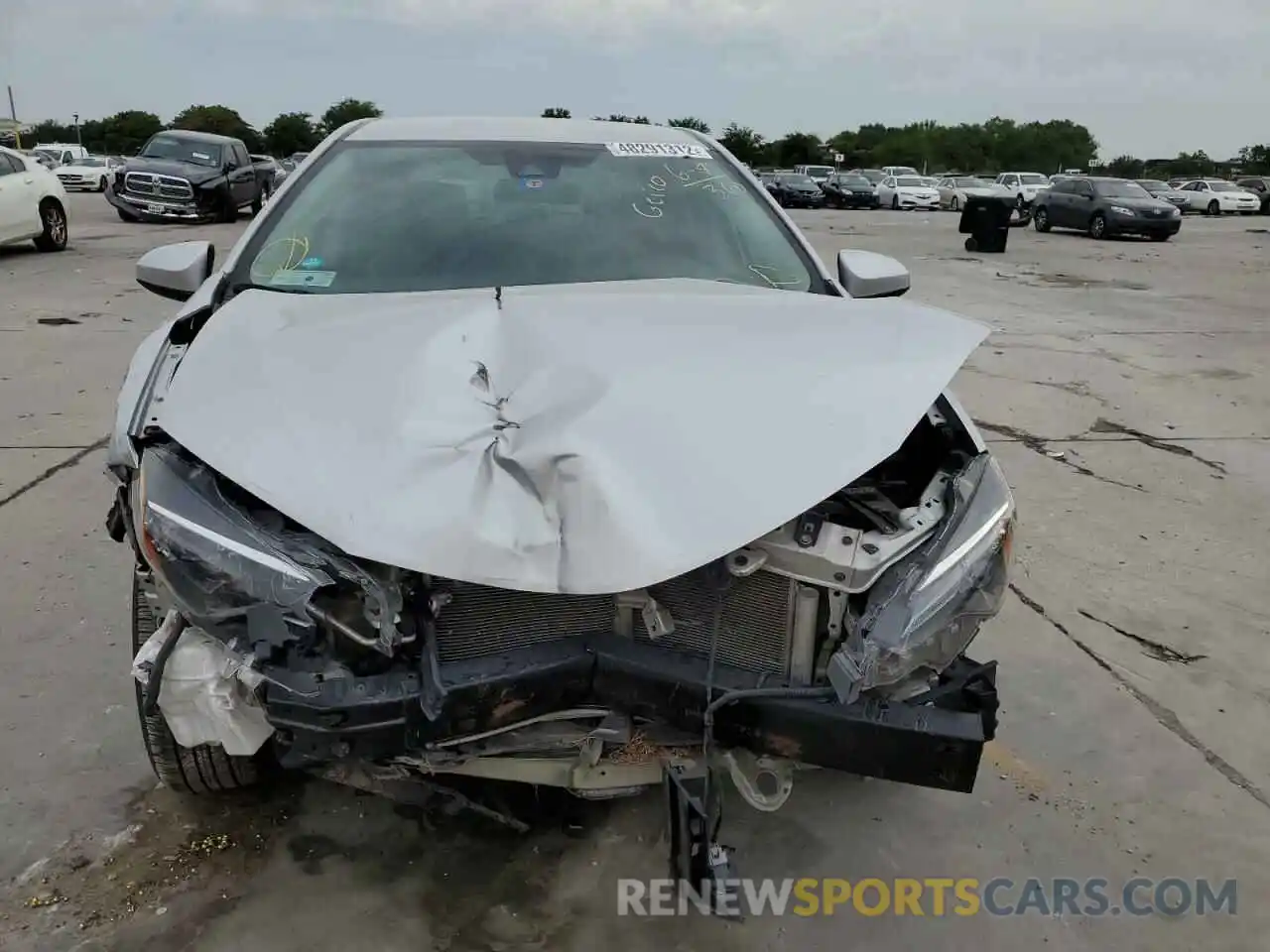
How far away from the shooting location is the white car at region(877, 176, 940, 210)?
1384 inches

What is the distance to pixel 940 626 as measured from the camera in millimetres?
2066

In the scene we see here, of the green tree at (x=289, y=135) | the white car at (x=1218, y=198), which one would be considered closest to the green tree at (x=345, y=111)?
the green tree at (x=289, y=135)

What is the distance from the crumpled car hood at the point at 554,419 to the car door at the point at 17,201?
12651 mm

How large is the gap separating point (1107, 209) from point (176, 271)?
22901mm

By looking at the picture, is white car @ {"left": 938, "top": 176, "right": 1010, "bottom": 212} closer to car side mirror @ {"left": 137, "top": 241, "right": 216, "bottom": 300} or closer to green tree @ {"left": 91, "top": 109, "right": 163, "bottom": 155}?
car side mirror @ {"left": 137, "top": 241, "right": 216, "bottom": 300}

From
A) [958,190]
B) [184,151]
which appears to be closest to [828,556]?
[184,151]

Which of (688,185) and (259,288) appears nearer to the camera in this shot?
(259,288)

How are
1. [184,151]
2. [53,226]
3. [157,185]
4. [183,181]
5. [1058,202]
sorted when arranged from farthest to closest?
[1058,202] < [184,151] < [157,185] < [183,181] < [53,226]

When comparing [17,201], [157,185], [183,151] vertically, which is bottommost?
[17,201]

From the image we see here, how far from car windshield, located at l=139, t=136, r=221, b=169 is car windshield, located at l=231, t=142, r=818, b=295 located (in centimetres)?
1692

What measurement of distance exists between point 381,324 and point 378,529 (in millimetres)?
782

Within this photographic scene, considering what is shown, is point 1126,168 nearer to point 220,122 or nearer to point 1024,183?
point 1024,183

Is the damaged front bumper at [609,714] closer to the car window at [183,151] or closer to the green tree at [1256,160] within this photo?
the car window at [183,151]

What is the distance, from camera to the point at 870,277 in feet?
11.4
